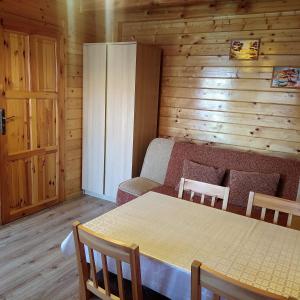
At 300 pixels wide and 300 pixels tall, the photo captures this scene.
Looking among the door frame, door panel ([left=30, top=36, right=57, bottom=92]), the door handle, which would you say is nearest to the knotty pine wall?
the door frame

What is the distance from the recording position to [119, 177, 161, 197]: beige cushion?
3083 millimetres

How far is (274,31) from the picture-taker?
294 centimetres

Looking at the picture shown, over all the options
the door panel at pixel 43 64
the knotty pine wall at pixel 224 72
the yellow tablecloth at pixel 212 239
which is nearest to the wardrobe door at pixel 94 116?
the door panel at pixel 43 64

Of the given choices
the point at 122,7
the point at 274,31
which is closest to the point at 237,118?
the point at 274,31

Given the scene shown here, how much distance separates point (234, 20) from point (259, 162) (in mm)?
1457

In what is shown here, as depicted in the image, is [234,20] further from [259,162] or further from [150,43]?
[259,162]

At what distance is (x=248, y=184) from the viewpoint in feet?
9.14

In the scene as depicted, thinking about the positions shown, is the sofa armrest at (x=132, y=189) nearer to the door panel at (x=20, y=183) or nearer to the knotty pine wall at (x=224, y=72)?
the knotty pine wall at (x=224, y=72)

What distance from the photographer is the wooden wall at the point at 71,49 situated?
3.20 m

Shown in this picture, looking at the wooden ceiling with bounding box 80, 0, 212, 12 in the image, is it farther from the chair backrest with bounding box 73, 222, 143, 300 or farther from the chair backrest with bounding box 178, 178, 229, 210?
the chair backrest with bounding box 73, 222, 143, 300

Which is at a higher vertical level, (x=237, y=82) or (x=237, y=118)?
(x=237, y=82)

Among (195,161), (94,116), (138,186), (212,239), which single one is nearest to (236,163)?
(195,161)

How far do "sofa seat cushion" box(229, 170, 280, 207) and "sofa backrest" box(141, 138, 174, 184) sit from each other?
0.83 metres

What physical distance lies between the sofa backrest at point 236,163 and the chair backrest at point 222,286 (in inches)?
77.2
